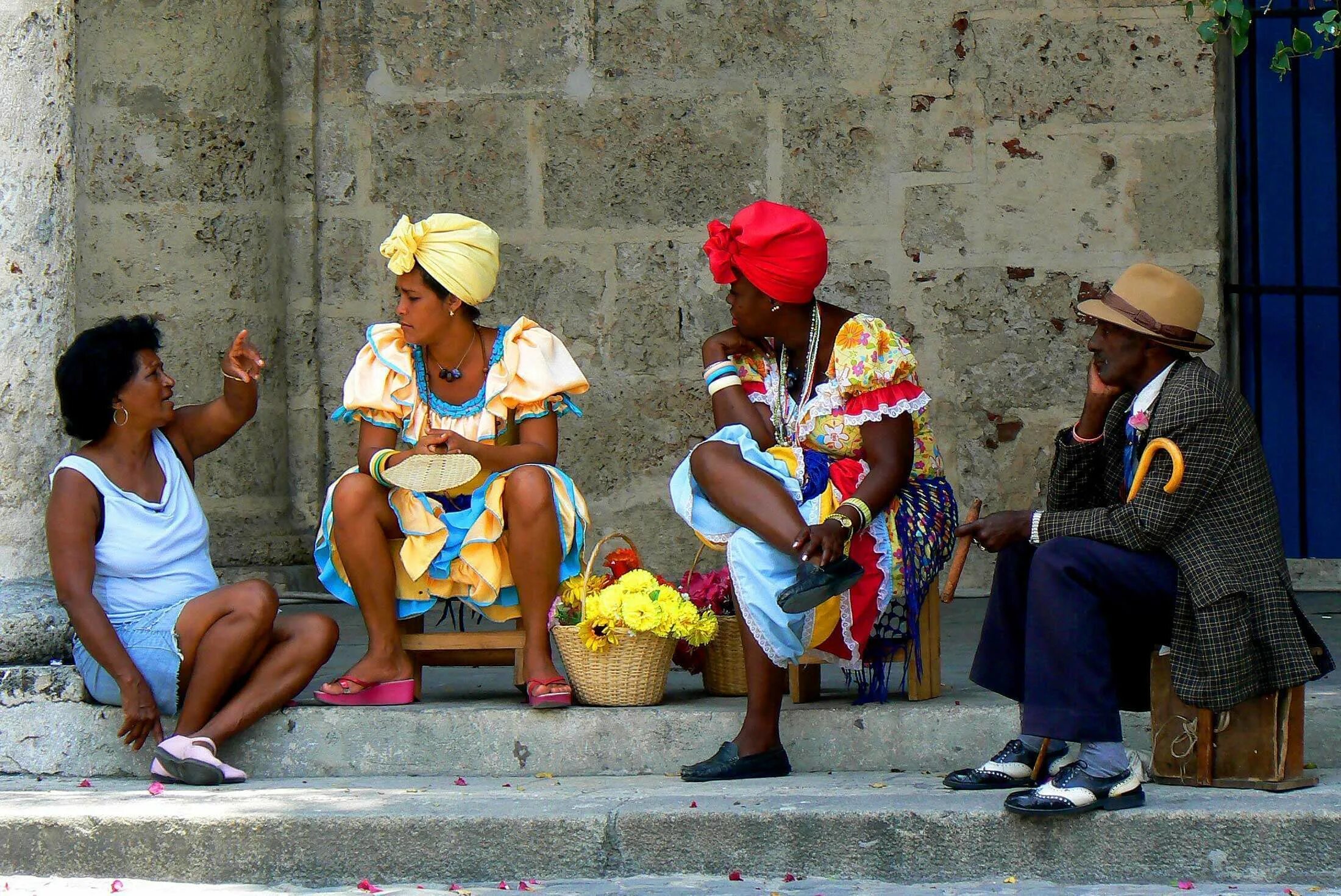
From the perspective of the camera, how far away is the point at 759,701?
13.4 feet

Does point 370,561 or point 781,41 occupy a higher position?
point 781,41

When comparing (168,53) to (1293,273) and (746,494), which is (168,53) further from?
(1293,273)

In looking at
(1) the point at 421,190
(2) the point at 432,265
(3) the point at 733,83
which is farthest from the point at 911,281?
(2) the point at 432,265

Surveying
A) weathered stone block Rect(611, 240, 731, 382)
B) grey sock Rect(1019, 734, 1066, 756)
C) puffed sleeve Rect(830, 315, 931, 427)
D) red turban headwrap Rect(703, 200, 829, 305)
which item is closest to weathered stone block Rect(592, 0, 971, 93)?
weathered stone block Rect(611, 240, 731, 382)

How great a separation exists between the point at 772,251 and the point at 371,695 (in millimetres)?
1537

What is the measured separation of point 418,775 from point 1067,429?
71.2 inches

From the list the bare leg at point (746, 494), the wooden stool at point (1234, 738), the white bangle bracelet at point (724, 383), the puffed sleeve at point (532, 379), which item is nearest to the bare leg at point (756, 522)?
the bare leg at point (746, 494)

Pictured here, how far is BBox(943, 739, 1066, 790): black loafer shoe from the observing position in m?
3.86

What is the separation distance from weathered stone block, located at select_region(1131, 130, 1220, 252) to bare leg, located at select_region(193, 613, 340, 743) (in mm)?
3528

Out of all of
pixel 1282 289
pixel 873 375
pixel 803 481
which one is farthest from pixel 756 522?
pixel 1282 289

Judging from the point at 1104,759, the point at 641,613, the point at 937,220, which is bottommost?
the point at 1104,759

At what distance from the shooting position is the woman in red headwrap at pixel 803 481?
405 cm

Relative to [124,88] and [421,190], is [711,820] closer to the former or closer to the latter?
[421,190]

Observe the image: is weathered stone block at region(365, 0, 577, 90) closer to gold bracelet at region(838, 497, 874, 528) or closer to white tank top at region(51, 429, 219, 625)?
white tank top at region(51, 429, 219, 625)
